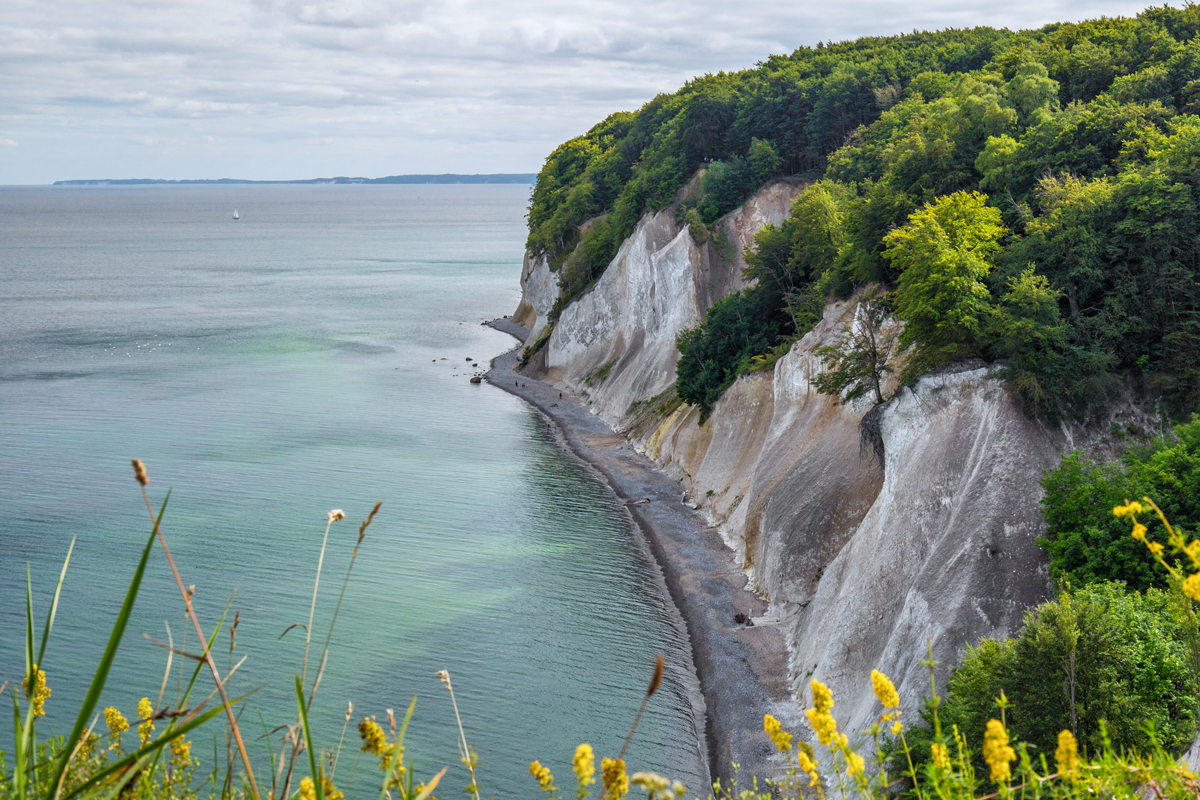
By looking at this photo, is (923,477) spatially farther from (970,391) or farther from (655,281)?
(655,281)

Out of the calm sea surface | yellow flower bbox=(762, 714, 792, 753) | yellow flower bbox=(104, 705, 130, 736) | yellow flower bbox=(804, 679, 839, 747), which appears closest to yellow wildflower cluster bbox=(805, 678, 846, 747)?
yellow flower bbox=(804, 679, 839, 747)

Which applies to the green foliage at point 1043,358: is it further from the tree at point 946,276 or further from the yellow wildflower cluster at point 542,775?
the yellow wildflower cluster at point 542,775

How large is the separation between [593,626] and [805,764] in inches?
1190

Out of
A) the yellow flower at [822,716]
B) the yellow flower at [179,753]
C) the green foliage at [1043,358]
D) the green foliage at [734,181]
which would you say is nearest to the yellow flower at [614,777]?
the yellow flower at [822,716]

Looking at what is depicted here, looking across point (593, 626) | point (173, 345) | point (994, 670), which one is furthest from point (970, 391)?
point (173, 345)

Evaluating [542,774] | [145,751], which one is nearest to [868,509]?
[542,774]

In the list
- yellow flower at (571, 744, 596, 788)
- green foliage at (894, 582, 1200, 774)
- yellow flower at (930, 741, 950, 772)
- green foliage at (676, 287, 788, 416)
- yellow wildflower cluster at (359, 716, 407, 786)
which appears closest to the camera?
yellow flower at (571, 744, 596, 788)

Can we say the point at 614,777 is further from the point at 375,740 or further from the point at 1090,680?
the point at 1090,680

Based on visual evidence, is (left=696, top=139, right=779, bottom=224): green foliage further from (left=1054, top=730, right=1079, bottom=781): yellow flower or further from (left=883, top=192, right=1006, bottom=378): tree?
(left=1054, top=730, right=1079, bottom=781): yellow flower

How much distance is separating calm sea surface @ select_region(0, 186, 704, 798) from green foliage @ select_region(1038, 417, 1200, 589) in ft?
40.8

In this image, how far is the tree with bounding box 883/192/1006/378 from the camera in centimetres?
2980

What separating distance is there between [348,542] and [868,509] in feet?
79.7

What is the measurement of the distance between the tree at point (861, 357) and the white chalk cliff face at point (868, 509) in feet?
3.98

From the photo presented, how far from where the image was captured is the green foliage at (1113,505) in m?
22.0
